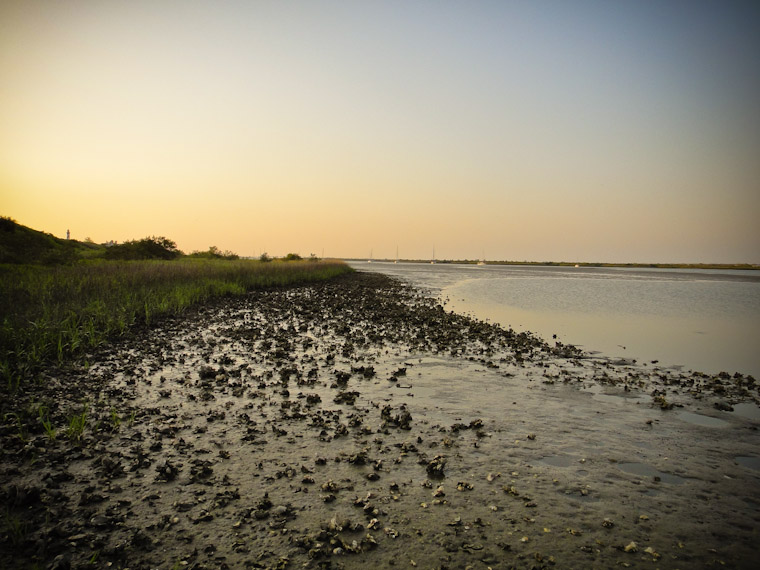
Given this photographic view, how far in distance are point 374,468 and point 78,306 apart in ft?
51.6

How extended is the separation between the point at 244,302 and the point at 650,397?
24.4 m

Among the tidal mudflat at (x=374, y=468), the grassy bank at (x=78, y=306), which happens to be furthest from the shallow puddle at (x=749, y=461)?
the grassy bank at (x=78, y=306)

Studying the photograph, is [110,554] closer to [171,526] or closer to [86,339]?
[171,526]

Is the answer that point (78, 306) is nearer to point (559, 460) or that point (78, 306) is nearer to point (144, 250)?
point (559, 460)

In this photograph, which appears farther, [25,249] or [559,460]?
[25,249]

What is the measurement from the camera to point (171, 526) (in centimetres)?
443

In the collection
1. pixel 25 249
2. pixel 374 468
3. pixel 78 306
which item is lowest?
pixel 374 468

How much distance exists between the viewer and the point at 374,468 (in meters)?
5.90

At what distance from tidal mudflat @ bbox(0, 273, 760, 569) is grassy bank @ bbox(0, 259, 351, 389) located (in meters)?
1.22

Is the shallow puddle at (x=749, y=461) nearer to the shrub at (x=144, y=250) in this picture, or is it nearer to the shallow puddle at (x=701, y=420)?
the shallow puddle at (x=701, y=420)

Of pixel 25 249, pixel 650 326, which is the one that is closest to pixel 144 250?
pixel 25 249

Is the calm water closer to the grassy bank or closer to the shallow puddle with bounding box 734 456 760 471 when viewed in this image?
the shallow puddle with bounding box 734 456 760 471

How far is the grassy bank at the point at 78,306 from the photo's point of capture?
11039 millimetres

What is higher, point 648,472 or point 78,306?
point 78,306
